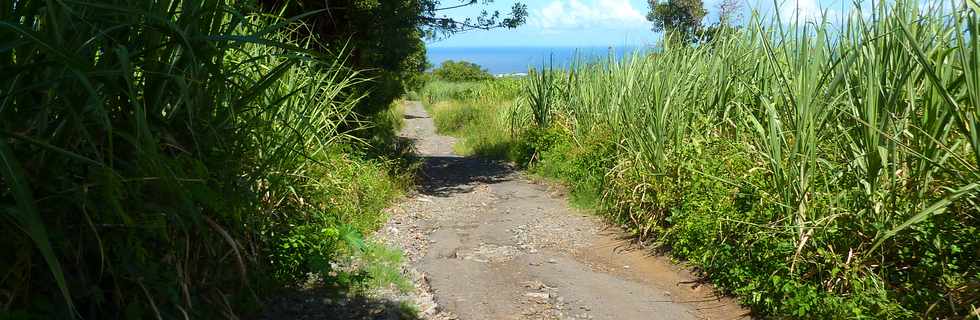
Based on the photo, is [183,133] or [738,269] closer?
[183,133]

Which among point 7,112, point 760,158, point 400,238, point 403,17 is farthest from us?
point 403,17

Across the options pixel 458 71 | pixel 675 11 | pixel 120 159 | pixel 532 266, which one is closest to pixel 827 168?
pixel 532 266

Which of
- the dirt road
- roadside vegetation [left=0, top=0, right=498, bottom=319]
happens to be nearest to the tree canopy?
the dirt road

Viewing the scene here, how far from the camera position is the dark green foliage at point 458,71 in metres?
48.6

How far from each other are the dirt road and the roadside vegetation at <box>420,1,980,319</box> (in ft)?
0.93

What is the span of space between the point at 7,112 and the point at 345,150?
5.17 meters

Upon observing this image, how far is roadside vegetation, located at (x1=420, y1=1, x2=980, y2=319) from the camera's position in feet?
11.0

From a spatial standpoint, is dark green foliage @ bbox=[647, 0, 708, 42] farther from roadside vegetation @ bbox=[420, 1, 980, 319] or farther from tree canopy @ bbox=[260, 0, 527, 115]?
roadside vegetation @ bbox=[420, 1, 980, 319]

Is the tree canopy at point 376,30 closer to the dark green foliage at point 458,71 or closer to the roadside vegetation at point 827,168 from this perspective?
the roadside vegetation at point 827,168

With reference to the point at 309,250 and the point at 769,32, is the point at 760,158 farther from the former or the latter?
the point at 309,250

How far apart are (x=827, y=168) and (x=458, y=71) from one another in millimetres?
45802

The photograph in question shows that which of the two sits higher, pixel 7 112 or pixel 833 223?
pixel 7 112

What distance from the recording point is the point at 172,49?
2516 millimetres

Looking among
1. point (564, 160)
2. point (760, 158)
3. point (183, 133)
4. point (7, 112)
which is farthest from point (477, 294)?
point (564, 160)
